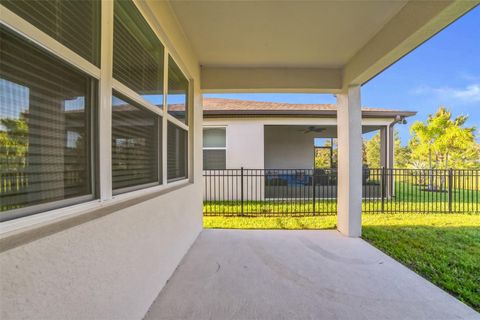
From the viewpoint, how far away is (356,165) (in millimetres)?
3957

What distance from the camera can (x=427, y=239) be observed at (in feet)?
12.9

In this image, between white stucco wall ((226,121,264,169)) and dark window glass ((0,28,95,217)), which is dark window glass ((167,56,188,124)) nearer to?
dark window glass ((0,28,95,217))

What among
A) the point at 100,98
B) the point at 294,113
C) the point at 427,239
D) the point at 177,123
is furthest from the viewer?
the point at 294,113

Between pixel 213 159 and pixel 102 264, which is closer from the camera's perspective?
pixel 102 264

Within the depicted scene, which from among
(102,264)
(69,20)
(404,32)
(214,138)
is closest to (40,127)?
(69,20)

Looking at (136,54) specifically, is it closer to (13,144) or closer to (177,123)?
(177,123)

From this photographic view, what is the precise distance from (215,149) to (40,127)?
6.59m

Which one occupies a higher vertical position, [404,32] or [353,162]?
[404,32]

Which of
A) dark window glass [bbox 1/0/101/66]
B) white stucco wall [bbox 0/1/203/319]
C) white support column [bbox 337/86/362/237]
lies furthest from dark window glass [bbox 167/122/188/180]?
white support column [bbox 337/86/362/237]

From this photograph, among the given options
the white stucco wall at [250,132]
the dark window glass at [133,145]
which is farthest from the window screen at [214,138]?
the dark window glass at [133,145]

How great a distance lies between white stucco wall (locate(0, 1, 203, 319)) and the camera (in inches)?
33.2

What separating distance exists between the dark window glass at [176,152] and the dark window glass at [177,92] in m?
0.21

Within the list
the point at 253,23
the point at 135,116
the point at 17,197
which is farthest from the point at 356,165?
the point at 17,197

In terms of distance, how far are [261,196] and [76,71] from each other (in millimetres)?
6590
